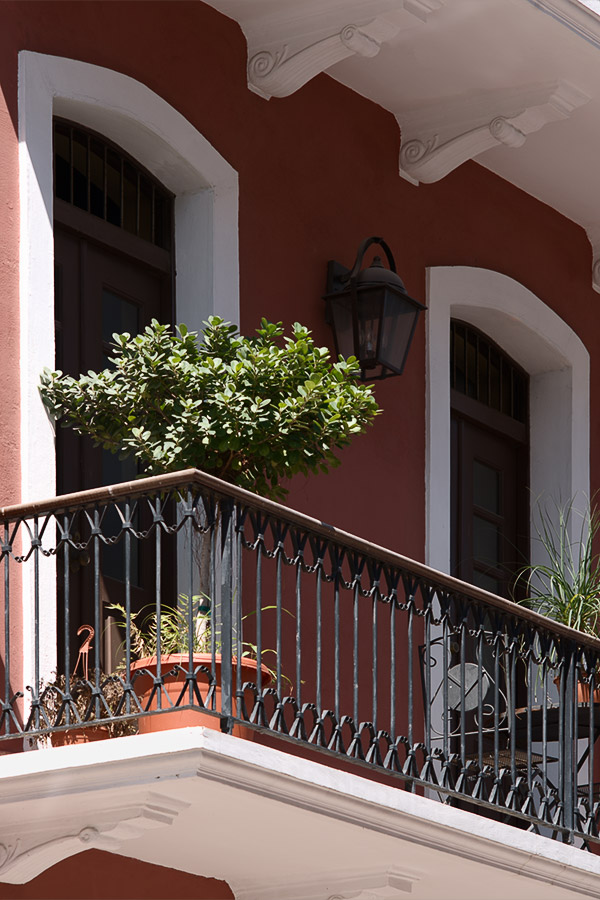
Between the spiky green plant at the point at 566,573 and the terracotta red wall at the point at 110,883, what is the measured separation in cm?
242

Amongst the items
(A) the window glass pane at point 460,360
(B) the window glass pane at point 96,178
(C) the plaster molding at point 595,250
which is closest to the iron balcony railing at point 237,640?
(B) the window glass pane at point 96,178

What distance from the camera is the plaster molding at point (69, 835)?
20.7ft

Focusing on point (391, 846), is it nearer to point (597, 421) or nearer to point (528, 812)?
point (528, 812)

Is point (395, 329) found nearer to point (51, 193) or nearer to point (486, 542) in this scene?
point (51, 193)

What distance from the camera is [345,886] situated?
7301mm

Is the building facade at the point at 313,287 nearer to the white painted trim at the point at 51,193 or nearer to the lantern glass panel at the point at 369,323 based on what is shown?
the white painted trim at the point at 51,193

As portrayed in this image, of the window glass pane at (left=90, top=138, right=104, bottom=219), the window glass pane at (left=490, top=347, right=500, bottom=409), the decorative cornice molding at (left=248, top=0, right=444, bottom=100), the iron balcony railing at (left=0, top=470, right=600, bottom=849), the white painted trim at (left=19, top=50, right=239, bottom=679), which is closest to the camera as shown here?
the iron balcony railing at (left=0, top=470, right=600, bottom=849)

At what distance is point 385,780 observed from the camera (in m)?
8.55

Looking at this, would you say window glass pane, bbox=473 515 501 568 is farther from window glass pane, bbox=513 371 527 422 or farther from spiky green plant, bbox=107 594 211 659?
spiky green plant, bbox=107 594 211 659

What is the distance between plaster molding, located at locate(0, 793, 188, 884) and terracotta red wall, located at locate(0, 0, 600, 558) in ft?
5.62

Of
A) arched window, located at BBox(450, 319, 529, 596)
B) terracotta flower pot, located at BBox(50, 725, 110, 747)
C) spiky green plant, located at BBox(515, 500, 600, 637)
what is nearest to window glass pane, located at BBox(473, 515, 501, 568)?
arched window, located at BBox(450, 319, 529, 596)

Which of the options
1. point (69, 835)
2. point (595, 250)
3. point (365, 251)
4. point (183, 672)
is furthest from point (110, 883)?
point (595, 250)

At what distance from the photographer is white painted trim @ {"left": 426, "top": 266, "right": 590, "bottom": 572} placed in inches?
374

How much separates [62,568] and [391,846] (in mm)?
1686
